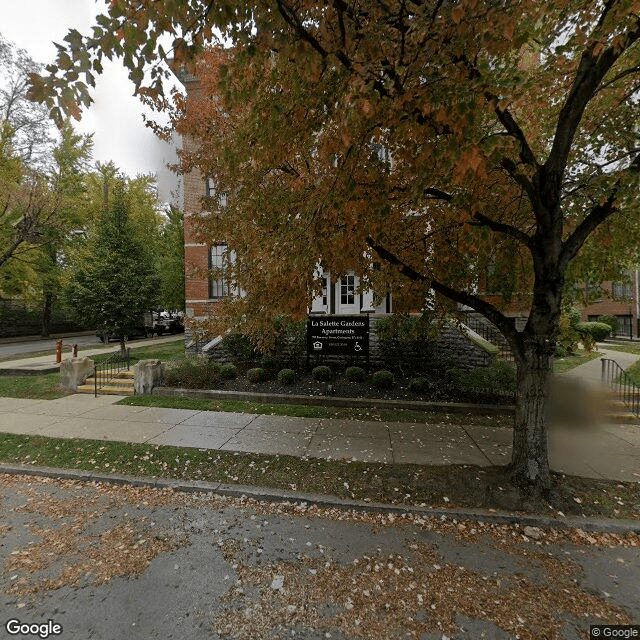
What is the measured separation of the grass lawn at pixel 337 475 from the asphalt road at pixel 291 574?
40 cm

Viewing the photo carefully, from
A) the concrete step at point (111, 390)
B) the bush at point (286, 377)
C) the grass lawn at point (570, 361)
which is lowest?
the concrete step at point (111, 390)

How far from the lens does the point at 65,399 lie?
9.39 m

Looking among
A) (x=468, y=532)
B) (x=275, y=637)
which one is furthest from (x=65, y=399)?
(x=468, y=532)

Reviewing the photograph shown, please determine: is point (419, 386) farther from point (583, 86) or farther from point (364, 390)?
point (583, 86)

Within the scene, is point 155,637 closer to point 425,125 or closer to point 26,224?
point 425,125

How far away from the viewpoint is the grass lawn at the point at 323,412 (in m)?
8.04

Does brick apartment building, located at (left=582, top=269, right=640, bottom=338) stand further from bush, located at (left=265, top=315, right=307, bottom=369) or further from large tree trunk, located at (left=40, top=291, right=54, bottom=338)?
large tree trunk, located at (left=40, top=291, right=54, bottom=338)

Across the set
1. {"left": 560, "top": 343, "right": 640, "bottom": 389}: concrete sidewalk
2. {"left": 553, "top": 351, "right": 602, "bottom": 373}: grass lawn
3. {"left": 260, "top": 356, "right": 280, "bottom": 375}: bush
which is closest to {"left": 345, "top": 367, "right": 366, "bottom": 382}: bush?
{"left": 260, "top": 356, "right": 280, "bottom": 375}: bush

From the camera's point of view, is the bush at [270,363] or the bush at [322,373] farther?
the bush at [270,363]

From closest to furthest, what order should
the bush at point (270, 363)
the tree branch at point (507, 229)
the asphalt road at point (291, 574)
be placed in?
the asphalt road at point (291, 574) < the tree branch at point (507, 229) < the bush at point (270, 363)

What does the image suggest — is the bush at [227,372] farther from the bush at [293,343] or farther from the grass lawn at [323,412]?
the bush at [293,343]

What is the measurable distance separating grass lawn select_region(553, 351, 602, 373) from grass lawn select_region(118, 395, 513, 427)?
17.7 ft

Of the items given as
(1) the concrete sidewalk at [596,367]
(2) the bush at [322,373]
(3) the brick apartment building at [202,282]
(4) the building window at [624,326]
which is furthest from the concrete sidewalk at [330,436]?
(4) the building window at [624,326]

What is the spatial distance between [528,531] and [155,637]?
3.90 m
